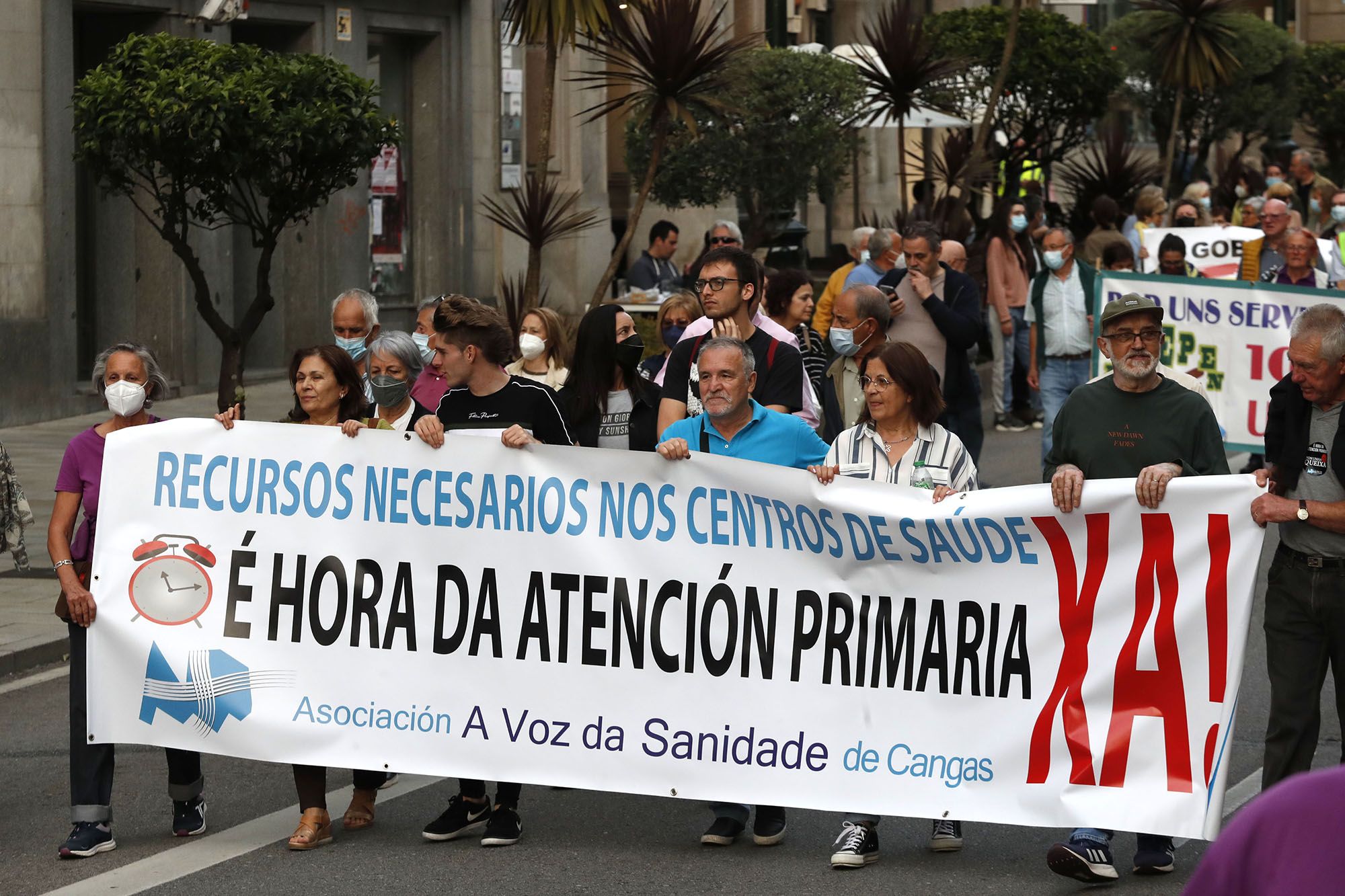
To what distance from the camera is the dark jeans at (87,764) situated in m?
6.06

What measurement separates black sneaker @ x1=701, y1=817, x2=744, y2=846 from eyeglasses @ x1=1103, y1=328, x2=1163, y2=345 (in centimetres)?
193

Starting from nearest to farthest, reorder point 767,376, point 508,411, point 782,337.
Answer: point 508,411
point 767,376
point 782,337

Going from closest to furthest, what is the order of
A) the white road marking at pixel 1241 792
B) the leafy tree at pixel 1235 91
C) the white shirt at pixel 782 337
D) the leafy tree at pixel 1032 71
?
1. the white road marking at pixel 1241 792
2. the white shirt at pixel 782 337
3. the leafy tree at pixel 1032 71
4. the leafy tree at pixel 1235 91

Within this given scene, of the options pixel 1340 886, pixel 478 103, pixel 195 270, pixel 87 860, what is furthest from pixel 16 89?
pixel 1340 886

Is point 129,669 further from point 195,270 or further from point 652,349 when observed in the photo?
point 652,349

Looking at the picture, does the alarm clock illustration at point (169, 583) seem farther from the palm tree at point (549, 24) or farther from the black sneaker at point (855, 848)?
the palm tree at point (549, 24)

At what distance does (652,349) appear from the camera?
56.6ft

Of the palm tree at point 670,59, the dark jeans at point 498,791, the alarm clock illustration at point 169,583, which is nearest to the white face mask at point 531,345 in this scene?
the alarm clock illustration at point 169,583

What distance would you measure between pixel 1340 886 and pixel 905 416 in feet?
14.3

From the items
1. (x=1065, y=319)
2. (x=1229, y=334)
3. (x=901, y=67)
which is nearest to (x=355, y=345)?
(x=1065, y=319)

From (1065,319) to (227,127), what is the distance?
5.85m

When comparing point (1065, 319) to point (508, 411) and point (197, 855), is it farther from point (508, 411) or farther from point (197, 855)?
point (197, 855)

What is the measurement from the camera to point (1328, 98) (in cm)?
3984

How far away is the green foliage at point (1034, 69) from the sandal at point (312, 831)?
22.6 meters
